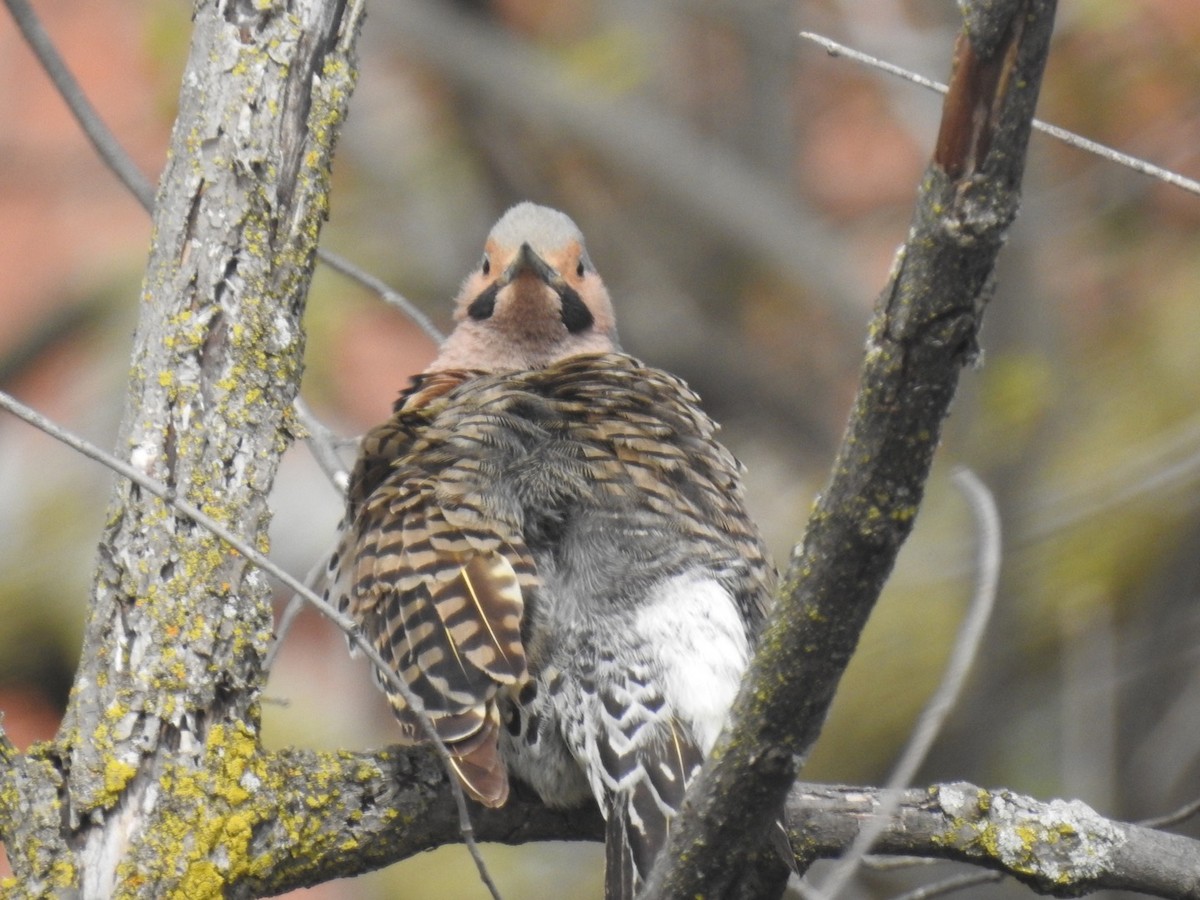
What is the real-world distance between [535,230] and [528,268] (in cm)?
21

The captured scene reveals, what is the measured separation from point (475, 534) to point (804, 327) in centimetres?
649

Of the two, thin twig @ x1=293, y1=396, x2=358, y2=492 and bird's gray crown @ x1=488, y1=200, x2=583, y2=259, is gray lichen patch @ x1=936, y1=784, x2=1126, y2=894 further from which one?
bird's gray crown @ x1=488, y1=200, x2=583, y2=259

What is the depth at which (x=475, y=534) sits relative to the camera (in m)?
3.18

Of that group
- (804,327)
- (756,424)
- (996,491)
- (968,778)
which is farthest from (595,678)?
(804,327)

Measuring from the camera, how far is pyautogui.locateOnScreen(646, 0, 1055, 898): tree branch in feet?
5.70

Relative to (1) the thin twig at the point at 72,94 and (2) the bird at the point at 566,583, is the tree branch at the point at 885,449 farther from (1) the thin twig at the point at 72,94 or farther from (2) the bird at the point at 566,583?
(1) the thin twig at the point at 72,94

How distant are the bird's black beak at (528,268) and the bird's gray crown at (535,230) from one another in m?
0.07

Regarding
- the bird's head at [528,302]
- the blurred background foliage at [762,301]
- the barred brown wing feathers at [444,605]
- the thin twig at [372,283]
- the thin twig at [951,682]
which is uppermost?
the blurred background foliage at [762,301]

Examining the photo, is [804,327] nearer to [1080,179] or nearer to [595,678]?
[1080,179]

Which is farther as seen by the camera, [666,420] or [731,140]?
[731,140]

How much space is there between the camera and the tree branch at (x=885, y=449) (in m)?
1.74

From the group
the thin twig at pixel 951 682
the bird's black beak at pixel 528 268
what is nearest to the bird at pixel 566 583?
the thin twig at pixel 951 682

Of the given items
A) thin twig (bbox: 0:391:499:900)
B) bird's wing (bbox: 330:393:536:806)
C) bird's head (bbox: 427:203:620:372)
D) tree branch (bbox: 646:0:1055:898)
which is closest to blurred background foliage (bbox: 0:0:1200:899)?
bird's head (bbox: 427:203:620:372)

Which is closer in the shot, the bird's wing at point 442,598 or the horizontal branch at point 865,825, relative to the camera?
the horizontal branch at point 865,825
